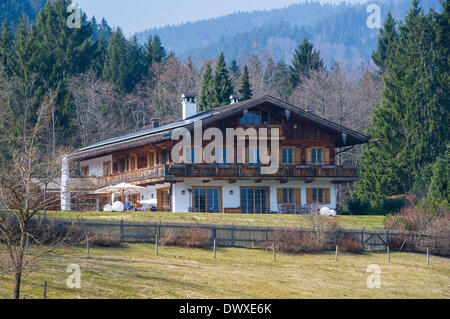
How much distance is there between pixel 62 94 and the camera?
234ft

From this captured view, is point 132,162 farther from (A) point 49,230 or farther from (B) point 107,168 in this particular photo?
(A) point 49,230

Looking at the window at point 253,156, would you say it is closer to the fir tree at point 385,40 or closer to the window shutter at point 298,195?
the window shutter at point 298,195

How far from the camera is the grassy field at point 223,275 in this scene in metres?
22.2

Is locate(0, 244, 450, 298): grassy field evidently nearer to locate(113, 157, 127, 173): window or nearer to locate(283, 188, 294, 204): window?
locate(283, 188, 294, 204): window

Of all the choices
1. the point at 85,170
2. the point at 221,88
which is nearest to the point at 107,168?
the point at 85,170

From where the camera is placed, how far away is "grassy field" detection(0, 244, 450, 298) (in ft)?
72.8

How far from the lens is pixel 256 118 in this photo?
49625 millimetres

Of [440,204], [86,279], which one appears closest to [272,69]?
[440,204]

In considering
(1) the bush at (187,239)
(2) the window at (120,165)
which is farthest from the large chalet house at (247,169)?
(1) the bush at (187,239)

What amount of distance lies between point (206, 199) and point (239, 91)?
1222 inches

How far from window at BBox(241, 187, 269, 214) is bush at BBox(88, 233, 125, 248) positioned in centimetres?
1837

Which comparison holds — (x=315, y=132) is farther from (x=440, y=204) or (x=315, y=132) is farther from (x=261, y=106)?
(x=440, y=204)
